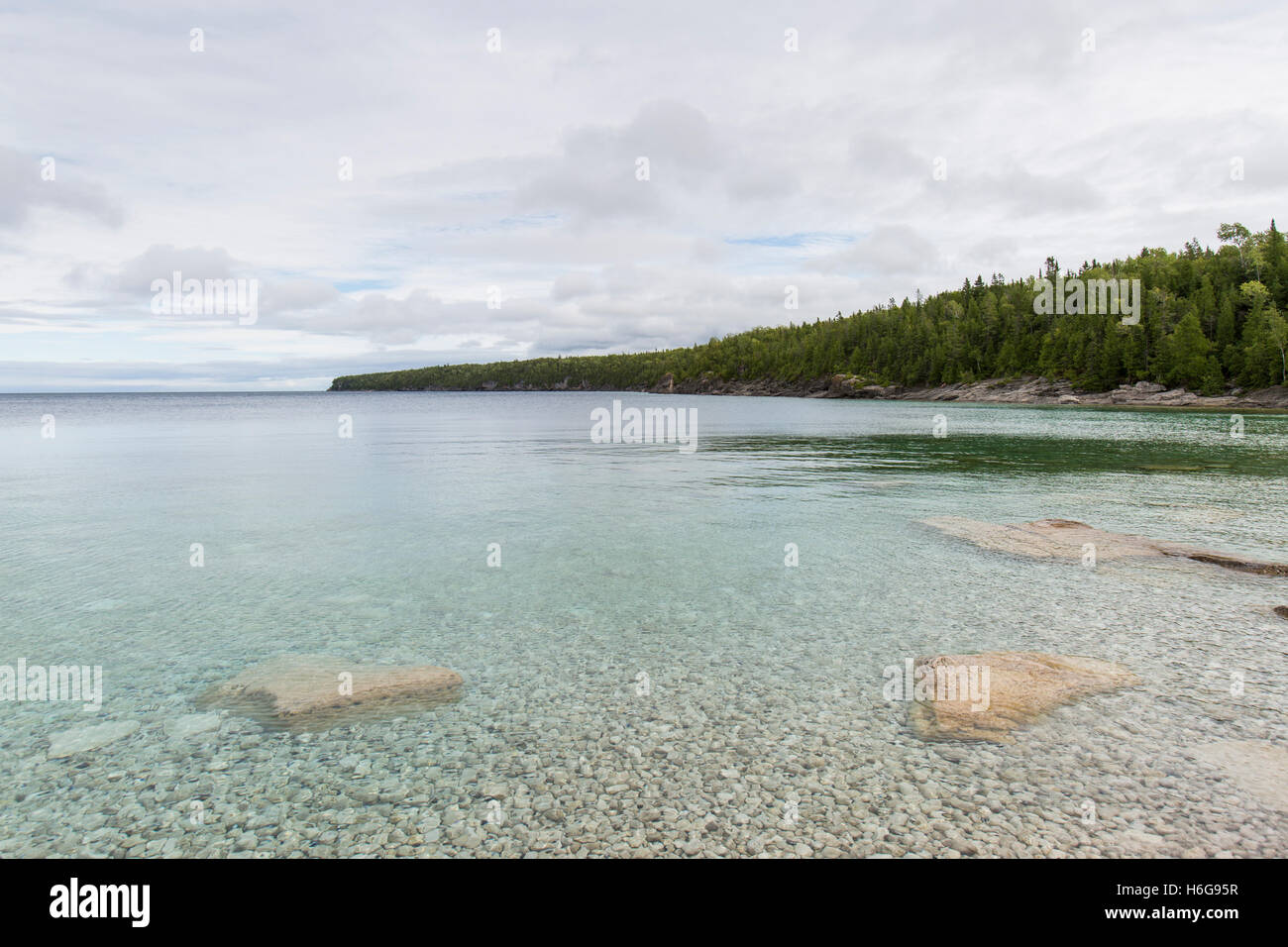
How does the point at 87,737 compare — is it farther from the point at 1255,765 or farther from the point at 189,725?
the point at 1255,765

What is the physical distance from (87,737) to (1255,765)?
12.9 m

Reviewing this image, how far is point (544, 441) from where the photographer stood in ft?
194

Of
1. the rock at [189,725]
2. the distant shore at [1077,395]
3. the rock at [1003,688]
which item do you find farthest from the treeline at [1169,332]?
the rock at [189,725]

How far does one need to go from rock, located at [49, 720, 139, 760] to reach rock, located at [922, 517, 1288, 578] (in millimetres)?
17863

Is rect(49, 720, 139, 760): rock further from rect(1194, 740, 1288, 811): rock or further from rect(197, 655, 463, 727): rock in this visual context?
rect(1194, 740, 1288, 811): rock

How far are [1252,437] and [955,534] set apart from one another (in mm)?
56591

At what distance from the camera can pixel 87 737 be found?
806 centimetres

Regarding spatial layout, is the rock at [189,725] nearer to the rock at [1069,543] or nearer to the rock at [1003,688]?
the rock at [1003,688]

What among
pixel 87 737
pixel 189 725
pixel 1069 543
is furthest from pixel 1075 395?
pixel 87 737

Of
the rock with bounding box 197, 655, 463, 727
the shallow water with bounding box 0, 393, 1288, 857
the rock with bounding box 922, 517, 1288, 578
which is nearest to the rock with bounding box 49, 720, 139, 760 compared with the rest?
the shallow water with bounding box 0, 393, 1288, 857

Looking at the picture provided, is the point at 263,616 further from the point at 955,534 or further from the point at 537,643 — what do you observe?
the point at 955,534

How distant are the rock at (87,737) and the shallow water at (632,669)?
0.19 metres

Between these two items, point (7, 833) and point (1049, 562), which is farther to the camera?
point (1049, 562)
